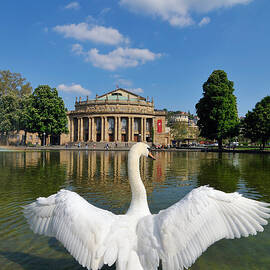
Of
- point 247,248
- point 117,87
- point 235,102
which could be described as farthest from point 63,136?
point 247,248

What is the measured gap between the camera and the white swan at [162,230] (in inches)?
111

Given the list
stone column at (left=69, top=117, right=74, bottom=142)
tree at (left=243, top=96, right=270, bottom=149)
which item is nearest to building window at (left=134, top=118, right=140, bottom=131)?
stone column at (left=69, top=117, right=74, bottom=142)

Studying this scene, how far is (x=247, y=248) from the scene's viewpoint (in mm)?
4801

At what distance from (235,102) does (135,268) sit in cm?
5041

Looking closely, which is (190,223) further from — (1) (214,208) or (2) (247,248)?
(2) (247,248)

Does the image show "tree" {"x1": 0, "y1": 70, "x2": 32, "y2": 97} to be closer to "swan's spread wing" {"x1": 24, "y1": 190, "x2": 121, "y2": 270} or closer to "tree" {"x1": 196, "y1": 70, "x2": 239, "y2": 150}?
"tree" {"x1": 196, "y1": 70, "x2": 239, "y2": 150}

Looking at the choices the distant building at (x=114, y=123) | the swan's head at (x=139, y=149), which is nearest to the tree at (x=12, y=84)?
the distant building at (x=114, y=123)

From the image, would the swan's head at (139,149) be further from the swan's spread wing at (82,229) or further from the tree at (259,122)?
the tree at (259,122)

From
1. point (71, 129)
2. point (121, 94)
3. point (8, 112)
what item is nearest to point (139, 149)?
point (8, 112)

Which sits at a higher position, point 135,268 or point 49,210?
point 49,210

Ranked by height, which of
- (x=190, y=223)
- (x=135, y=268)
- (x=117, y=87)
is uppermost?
(x=117, y=87)

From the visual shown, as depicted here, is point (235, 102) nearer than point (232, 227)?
No

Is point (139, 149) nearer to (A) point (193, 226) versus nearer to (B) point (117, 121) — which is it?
(A) point (193, 226)

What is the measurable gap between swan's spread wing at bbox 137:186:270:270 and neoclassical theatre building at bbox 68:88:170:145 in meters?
72.5
